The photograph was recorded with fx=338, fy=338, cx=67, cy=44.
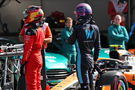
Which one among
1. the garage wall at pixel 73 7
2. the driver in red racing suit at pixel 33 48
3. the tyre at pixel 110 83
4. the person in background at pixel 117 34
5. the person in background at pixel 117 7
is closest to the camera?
the driver in red racing suit at pixel 33 48

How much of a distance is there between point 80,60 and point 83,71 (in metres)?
0.18

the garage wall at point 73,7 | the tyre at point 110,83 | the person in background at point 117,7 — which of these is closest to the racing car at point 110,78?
the tyre at point 110,83

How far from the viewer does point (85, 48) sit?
534cm

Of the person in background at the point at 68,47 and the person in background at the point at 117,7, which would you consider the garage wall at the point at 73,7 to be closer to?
the person in background at the point at 117,7

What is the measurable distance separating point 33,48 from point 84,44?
Result: 2.65ft

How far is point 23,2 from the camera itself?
15.0 meters

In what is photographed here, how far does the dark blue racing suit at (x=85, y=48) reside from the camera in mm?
5281

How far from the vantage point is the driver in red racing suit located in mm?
5227

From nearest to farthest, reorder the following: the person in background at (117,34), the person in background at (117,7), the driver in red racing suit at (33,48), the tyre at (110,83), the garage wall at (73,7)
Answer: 1. the driver in red racing suit at (33,48)
2. the tyre at (110,83)
3. the person in background at (117,34)
4. the person in background at (117,7)
5. the garage wall at (73,7)

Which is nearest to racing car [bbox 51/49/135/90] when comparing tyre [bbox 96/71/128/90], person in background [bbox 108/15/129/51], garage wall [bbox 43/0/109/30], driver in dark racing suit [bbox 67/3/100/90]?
tyre [bbox 96/71/128/90]

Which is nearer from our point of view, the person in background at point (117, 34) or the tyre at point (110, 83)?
the tyre at point (110, 83)

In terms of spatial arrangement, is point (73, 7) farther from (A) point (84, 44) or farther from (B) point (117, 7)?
(A) point (84, 44)

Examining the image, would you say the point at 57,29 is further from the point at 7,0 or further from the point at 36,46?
the point at 36,46

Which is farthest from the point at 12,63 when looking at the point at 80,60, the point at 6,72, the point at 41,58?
the point at 80,60
